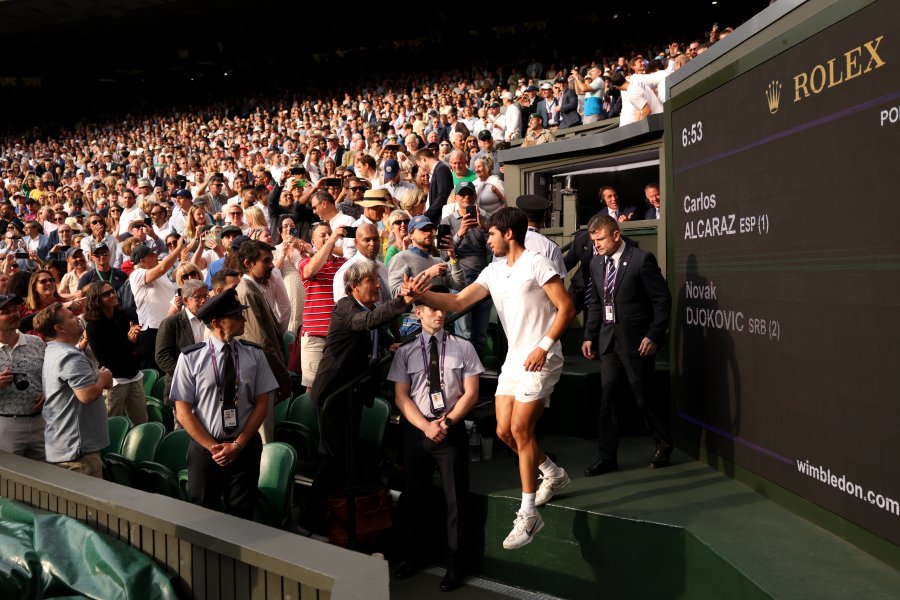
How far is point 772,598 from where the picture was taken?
12.8ft

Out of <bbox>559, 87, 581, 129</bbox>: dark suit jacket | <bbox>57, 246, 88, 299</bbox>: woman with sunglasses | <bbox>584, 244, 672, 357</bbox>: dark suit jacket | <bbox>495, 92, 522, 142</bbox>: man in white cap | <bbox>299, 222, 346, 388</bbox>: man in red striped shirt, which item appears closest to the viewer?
<bbox>584, 244, 672, 357</bbox>: dark suit jacket

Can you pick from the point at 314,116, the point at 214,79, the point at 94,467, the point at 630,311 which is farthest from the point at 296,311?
the point at 214,79

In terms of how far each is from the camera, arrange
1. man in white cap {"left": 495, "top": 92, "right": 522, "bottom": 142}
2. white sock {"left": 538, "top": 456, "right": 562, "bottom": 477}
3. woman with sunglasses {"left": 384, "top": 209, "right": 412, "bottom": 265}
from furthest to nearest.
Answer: man in white cap {"left": 495, "top": 92, "right": 522, "bottom": 142} < woman with sunglasses {"left": 384, "top": 209, "right": 412, "bottom": 265} < white sock {"left": 538, "top": 456, "right": 562, "bottom": 477}

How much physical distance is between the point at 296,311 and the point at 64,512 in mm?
3935

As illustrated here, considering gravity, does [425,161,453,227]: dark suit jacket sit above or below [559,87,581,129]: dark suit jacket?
below

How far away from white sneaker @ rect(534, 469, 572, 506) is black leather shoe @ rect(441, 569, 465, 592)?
26.8 inches

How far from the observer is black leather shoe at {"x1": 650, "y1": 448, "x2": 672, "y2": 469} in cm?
611

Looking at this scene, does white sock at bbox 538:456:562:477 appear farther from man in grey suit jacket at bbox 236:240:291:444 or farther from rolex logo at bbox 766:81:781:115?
rolex logo at bbox 766:81:781:115

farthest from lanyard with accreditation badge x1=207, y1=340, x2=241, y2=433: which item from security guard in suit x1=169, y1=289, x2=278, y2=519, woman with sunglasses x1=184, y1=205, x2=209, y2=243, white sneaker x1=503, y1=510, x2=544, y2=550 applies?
woman with sunglasses x1=184, y1=205, x2=209, y2=243

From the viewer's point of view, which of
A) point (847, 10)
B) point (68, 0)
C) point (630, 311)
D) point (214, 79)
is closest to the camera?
point (847, 10)

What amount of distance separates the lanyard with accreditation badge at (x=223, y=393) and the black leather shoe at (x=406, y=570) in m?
1.51

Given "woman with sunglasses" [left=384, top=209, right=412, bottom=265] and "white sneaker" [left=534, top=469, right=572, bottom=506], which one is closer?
"white sneaker" [left=534, top=469, right=572, bottom=506]

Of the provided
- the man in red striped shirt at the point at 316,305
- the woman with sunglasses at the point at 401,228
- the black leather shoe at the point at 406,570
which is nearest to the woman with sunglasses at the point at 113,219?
the woman with sunglasses at the point at 401,228

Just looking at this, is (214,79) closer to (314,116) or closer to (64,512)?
(314,116)
